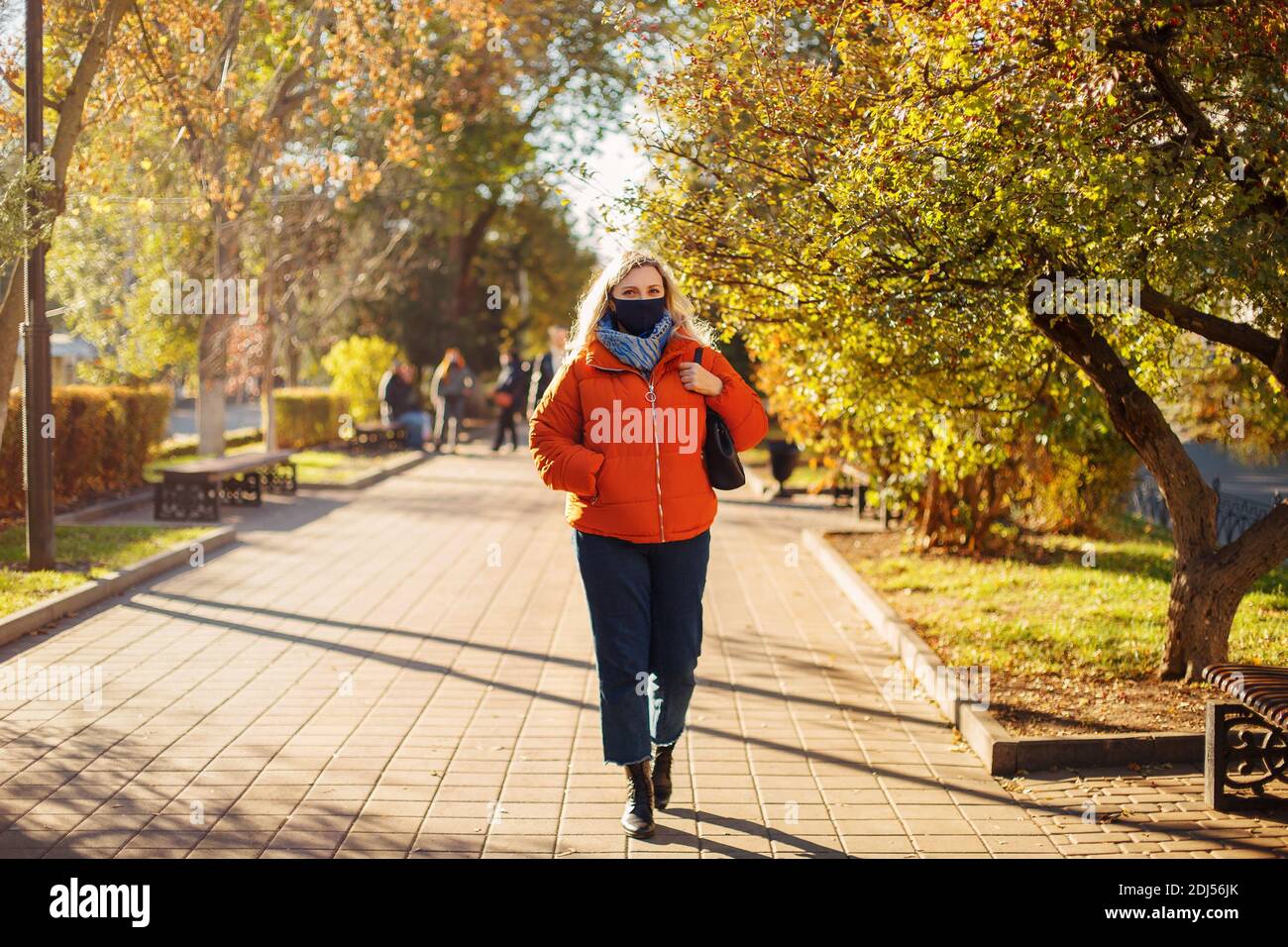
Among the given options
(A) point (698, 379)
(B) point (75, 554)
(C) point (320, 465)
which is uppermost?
(A) point (698, 379)

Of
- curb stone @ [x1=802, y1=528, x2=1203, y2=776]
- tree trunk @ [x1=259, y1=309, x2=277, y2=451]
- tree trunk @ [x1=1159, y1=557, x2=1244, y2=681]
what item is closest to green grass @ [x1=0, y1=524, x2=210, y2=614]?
curb stone @ [x1=802, y1=528, x2=1203, y2=776]

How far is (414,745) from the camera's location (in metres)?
6.27

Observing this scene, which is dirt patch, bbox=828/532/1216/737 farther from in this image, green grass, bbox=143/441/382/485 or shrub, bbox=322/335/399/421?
shrub, bbox=322/335/399/421

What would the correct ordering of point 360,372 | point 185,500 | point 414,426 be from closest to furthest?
point 185,500
point 414,426
point 360,372

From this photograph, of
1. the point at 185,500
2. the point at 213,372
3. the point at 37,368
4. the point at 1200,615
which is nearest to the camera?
the point at 1200,615

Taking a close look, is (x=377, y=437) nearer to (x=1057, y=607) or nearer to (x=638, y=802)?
(x=1057, y=607)

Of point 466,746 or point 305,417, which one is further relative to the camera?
point 305,417

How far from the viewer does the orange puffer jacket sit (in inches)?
198

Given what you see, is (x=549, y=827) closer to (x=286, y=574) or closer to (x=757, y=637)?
(x=757, y=637)

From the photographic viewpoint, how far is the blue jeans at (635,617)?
5.08 m

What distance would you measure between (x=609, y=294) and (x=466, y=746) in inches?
90.6

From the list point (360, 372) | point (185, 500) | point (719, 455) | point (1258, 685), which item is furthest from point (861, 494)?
point (360, 372)

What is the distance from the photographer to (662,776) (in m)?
5.38
